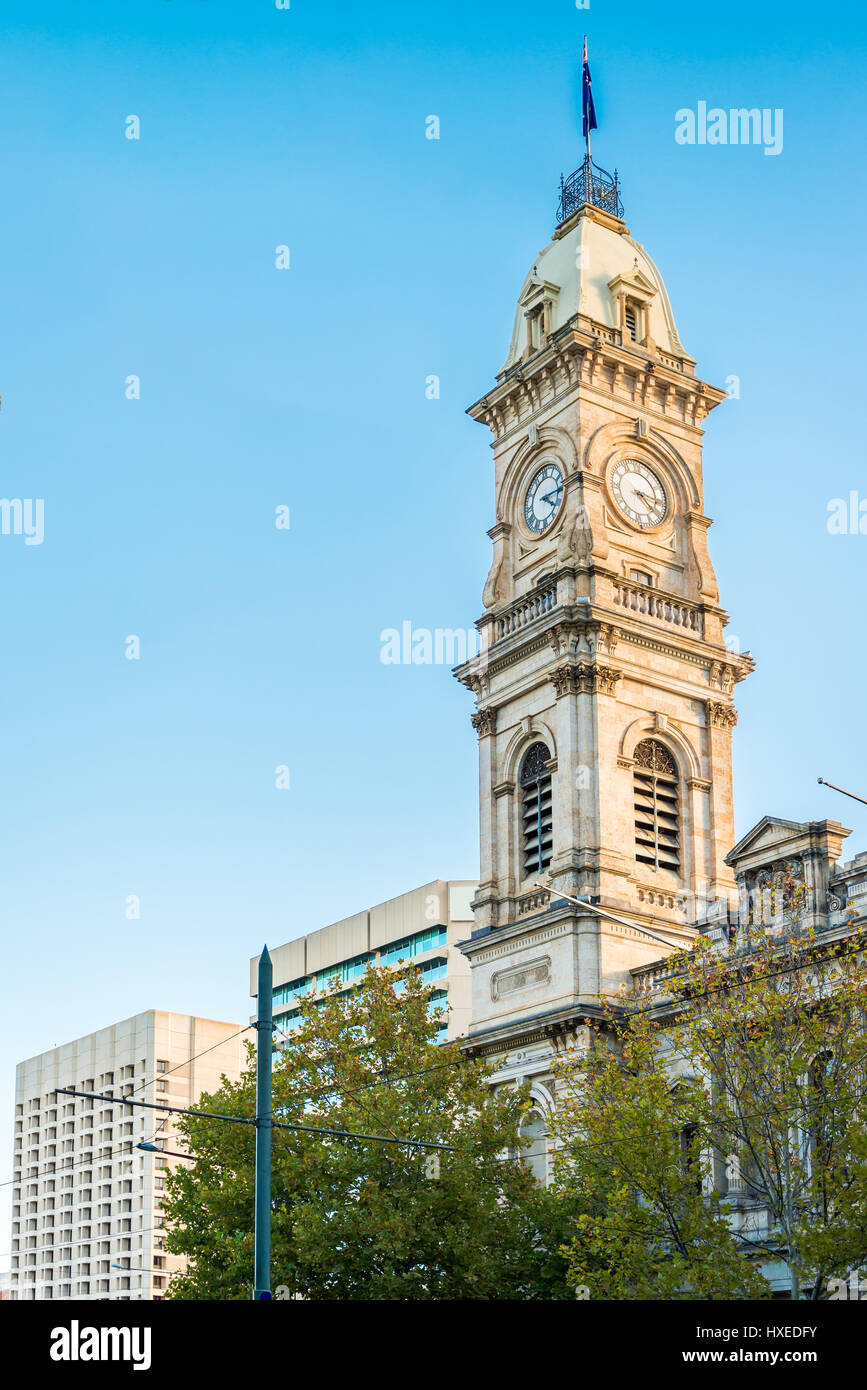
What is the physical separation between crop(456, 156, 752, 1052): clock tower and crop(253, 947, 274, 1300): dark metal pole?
73.9ft

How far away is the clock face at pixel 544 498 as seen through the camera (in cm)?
6125

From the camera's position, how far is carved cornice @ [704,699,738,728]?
5906 cm

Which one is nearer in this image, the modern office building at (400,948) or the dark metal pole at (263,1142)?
the dark metal pole at (263,1142)

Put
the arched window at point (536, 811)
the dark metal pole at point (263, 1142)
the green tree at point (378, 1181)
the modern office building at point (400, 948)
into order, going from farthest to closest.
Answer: the modern office building at point (400, 948)
the arched window at point (536, 811)
the green tree at point (378, 1181)
the dark metal pole at point (263, 1142)

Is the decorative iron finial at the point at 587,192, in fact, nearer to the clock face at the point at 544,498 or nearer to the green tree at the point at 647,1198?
the clock face at the point at 544,498

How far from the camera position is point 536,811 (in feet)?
188

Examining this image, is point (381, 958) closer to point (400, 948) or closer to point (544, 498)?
point (400, 948)

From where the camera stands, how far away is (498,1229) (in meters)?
41.2

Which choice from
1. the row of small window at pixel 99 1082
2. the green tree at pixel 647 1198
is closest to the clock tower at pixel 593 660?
the green tree at pixel 647 1198

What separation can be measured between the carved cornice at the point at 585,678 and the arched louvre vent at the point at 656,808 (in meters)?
2.52

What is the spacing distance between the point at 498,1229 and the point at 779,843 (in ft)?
40.2

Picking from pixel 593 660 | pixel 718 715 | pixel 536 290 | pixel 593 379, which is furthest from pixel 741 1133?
pixel 536 290
